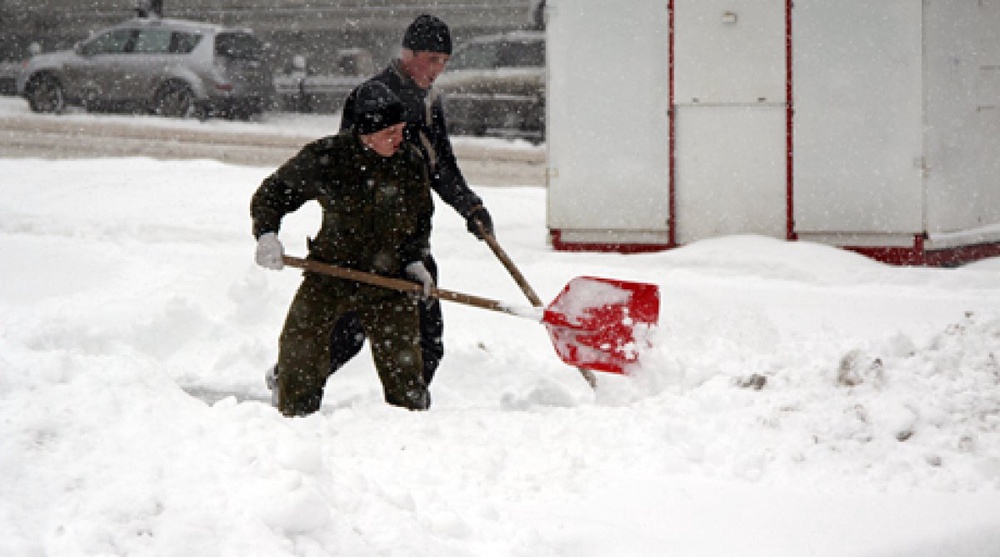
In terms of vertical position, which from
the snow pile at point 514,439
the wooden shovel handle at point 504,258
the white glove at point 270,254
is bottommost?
the snow pile at point 514,439

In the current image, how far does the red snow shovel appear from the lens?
17.5 ft

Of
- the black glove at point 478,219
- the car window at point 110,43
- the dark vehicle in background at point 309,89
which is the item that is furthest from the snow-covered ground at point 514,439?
the dark vehicle in background at point 309,89

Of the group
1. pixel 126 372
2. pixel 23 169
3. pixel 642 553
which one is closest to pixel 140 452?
pixel 126 372

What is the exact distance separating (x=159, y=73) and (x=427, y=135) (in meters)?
14.0

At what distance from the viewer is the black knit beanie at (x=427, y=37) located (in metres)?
5.47

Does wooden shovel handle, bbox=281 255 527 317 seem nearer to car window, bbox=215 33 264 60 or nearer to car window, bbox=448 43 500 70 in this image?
car window, bbox=448 43 500 70

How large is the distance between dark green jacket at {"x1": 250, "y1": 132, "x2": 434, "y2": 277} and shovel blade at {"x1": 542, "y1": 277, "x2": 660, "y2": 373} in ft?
2.46

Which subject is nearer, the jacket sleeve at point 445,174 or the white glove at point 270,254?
the white glove at point 270,254

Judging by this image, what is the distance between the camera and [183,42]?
60.7 ft

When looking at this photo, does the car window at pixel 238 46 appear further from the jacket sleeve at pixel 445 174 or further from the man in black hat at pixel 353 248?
the man in black hat at pixel 353 248

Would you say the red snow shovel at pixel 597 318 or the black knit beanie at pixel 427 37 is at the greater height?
the black knit beanie at pixel 427 37

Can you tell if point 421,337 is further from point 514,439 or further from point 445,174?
point 514,439

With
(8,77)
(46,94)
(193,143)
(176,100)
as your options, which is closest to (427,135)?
(193,143)

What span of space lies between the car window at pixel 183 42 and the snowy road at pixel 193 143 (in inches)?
39.9
